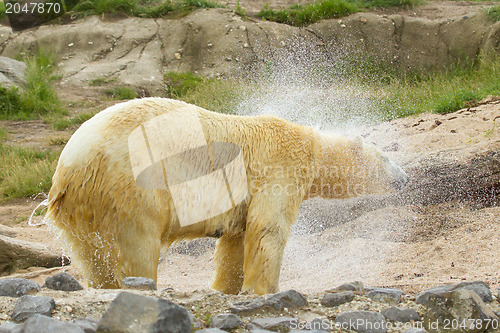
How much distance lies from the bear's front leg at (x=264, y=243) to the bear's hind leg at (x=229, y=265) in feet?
1.56

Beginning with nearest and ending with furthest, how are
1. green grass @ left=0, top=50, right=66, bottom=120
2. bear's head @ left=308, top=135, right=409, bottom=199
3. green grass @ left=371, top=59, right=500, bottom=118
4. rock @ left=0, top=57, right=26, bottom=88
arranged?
1. bear's head @ left=308, top=135, right=409, bottom=199
2. green grass @ left=371, top=59, right=500, bottom=118
3. green grass @ left=0, top=50, right=66, bottom=120
4. rock @ left=0, top=57, right=26, bottom=88

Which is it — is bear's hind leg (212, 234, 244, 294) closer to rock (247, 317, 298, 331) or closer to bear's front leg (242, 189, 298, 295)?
bear's front leg (242, 189, 298, 295)

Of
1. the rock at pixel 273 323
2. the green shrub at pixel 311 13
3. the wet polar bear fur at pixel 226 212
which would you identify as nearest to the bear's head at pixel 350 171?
the wet polar bear fur at pixel 226 212

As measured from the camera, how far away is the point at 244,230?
12.4 feet

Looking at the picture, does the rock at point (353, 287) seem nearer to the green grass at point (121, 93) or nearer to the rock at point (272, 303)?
the rock at point (272, 303)

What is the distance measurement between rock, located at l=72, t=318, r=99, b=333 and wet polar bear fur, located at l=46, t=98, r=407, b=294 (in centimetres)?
100

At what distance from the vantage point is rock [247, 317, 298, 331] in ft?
7.04

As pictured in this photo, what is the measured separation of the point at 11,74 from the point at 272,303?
33.4 ft

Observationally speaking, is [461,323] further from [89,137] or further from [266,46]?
[266,46]

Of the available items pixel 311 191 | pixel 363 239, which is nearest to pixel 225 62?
pixel 363 239

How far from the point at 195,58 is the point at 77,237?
10432 mm

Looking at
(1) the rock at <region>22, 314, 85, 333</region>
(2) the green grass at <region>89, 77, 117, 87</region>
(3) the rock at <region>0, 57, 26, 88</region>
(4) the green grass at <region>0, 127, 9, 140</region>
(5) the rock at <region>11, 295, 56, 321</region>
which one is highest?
(3) the rock at <region>0, 57, 26, 88</region>

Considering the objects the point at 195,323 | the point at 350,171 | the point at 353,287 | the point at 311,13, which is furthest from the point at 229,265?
the point at 311,13

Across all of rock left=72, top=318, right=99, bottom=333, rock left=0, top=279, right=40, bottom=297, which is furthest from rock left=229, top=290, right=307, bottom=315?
rock left=0, top=279, right=40, bottom=297
